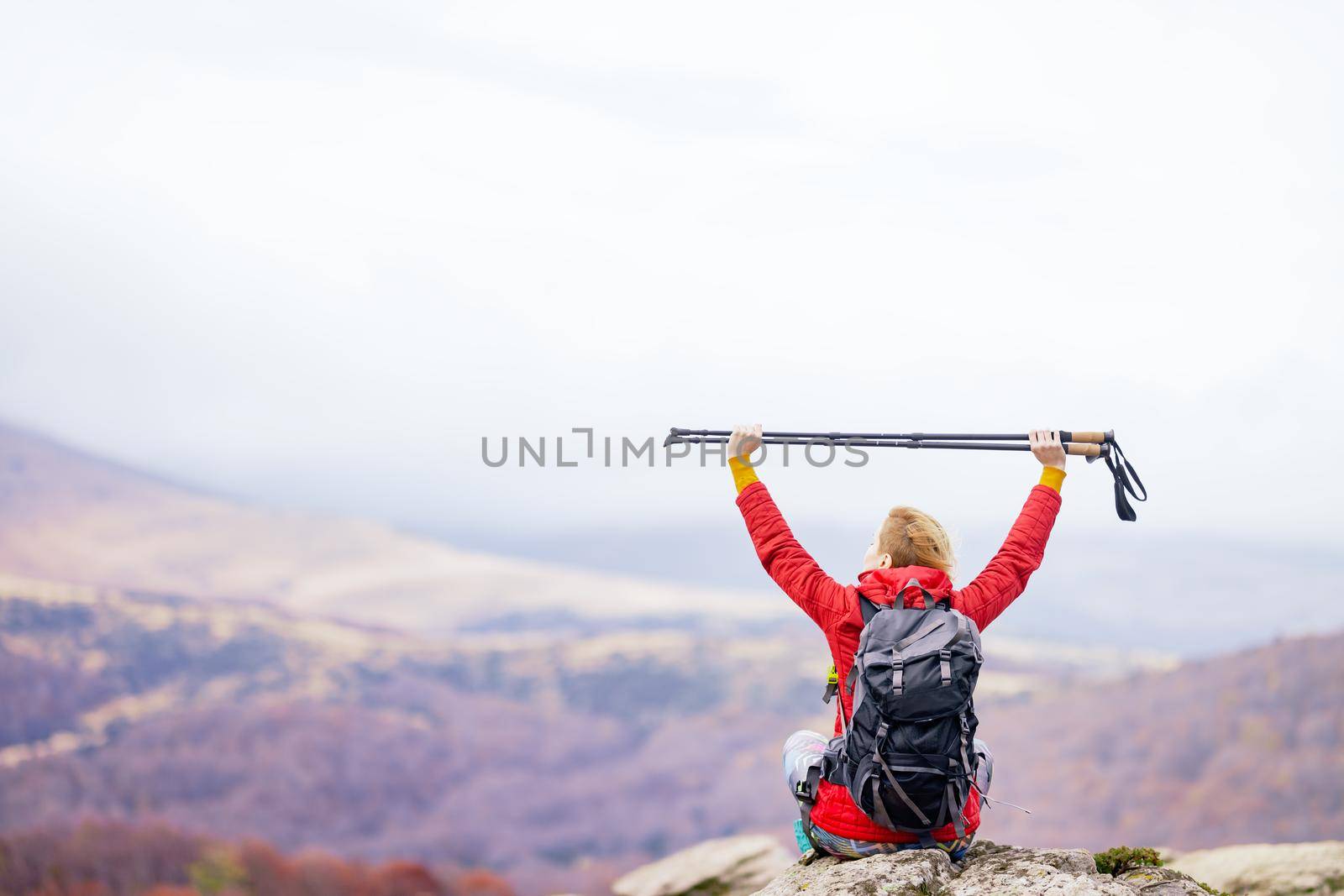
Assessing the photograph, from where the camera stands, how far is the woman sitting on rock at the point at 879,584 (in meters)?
6.95

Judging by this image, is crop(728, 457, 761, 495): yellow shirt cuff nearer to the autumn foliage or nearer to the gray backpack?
the gray backpack

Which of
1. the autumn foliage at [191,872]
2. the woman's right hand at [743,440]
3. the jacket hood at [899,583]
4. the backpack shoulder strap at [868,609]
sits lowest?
the autumn foliage at [191,872]

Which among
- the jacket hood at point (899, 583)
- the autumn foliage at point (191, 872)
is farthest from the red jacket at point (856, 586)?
the autumn foliage at point (191, 872)

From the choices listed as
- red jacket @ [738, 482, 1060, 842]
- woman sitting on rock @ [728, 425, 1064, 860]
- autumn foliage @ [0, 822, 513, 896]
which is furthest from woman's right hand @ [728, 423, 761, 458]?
autumn foliage @ [0, 822, 513, 896]

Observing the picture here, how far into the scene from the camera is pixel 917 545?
707 centimetres

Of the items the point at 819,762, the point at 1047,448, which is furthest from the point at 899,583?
the point at 1047,448

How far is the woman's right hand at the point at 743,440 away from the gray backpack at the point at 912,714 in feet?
5.17

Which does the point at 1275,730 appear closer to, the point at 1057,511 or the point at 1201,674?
the point at 1201,674

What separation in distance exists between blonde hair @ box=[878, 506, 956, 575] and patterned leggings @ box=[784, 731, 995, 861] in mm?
1505

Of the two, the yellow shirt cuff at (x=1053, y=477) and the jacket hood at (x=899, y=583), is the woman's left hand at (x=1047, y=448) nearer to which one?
the yellow shirt cuff at (x=1053, y=477)

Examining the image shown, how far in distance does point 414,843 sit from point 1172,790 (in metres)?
40.1

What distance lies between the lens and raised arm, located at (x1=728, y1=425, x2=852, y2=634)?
23.0 ft

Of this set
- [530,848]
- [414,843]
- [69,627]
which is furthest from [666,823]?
Answer: [69,627]

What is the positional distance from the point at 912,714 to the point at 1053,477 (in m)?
2.34
